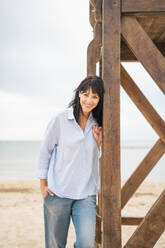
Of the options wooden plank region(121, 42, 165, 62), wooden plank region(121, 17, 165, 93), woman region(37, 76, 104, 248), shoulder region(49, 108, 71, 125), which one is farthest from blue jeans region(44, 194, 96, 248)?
wooden plank region(121, 42, 165, 62)

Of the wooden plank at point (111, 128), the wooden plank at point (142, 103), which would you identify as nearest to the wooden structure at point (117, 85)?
the wooden plank at point (111, 128)

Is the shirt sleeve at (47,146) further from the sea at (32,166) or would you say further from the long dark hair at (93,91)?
the sea at (32,166)

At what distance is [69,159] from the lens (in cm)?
222

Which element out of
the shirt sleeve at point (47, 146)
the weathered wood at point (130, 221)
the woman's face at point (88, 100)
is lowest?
the weathered wood at point (130, 221)

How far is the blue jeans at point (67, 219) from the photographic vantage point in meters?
2.12

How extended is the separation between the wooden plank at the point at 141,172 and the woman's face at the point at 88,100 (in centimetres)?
169

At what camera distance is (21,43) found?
62594 mm

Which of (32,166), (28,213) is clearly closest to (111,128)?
(28,213)

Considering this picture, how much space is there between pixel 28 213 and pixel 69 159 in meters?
5.08

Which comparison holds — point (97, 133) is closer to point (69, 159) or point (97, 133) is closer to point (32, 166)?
point (69, 159)

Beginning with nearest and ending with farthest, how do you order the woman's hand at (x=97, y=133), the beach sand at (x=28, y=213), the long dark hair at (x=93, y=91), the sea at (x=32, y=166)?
the long dark hair at (x=93, y=91), the woman's hand at (x=97, y=133), the beach sand at (x=28, y=213), the sea at (x=32, y=166)

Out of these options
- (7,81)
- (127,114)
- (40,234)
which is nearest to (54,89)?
(7,81)

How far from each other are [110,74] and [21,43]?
64.5 meters

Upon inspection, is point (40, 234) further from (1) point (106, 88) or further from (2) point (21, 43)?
(2) point (21, 43)
